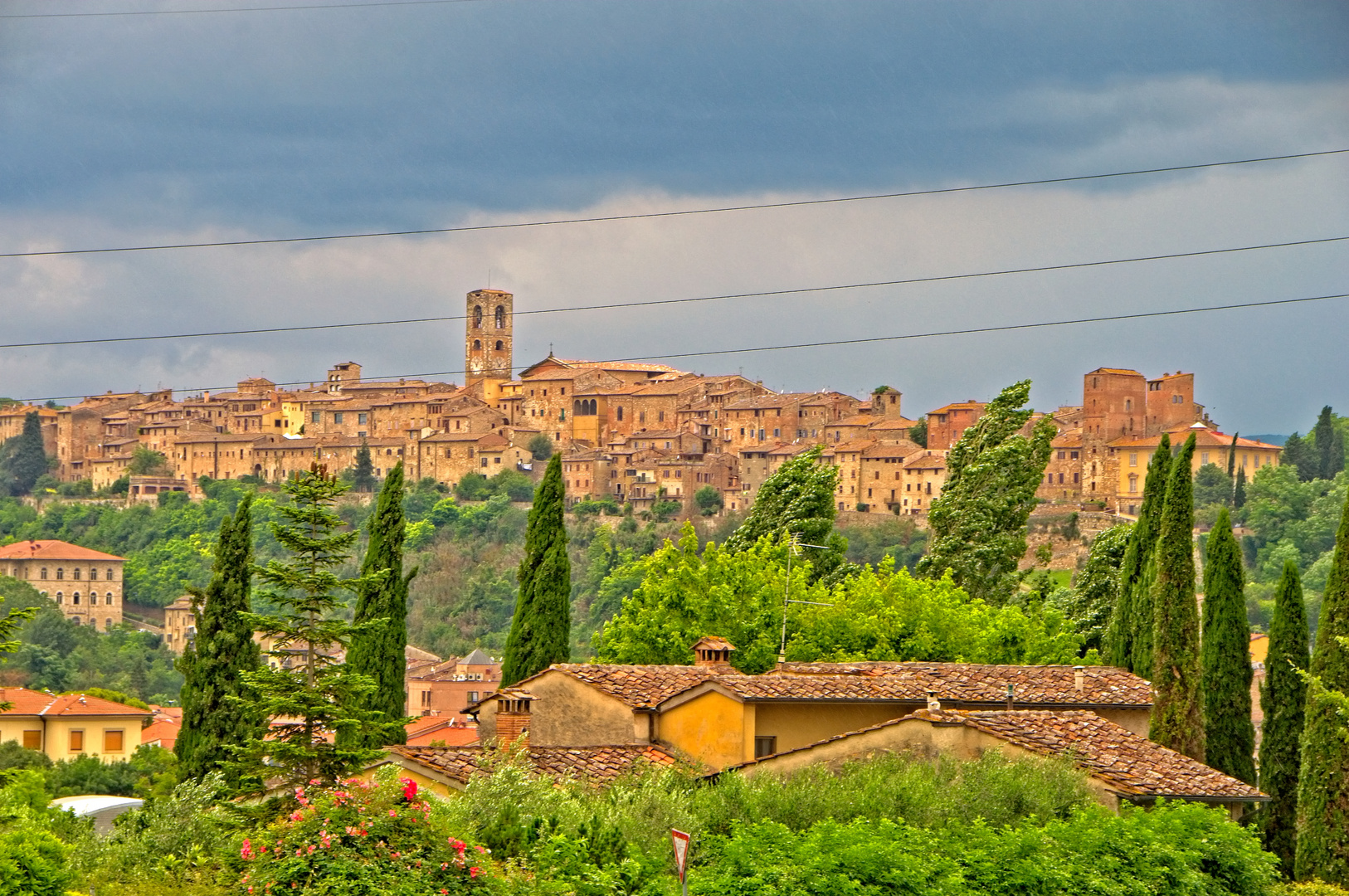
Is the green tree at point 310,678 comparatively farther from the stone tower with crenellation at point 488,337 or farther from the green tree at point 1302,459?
the stone tower with crenellation at point 488,337

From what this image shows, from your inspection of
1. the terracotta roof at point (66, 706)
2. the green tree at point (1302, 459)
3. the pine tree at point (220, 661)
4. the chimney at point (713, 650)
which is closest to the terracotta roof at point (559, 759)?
the chimney at point (713, 650)

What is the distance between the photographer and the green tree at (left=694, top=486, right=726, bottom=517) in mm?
123312

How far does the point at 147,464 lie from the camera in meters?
142

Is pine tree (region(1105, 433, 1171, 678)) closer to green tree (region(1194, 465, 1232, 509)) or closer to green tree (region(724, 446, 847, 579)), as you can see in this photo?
green tree (region(724, 446, 847, 579))

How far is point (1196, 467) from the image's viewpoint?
374 feet

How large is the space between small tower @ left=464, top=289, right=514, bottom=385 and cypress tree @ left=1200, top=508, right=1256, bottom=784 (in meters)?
122

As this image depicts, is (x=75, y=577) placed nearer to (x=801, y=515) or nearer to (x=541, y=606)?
(x=801, y=515)

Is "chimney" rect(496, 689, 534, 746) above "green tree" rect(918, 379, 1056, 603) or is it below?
below

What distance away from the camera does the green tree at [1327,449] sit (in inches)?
4469

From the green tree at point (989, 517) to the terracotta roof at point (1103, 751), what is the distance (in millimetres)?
19707

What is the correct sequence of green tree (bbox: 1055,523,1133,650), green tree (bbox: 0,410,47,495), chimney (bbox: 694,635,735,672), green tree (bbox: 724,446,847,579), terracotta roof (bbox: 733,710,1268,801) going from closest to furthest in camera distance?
terracotta roof (bbox: 733,710,1268,801)
chimney (bbox: 694,635,735,672)
green tree (bbox: 1055,523,1133,650)
green tree (bbox: 724,446,847,579)
green tree (bbox: 0,410,47,495)

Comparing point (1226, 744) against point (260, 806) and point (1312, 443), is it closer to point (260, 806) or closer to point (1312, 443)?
point (260, 806)

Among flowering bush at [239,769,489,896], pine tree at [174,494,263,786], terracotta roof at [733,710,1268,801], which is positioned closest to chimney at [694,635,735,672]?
terracotta roof at [733,710,1268,801]

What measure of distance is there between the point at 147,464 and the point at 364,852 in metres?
134
